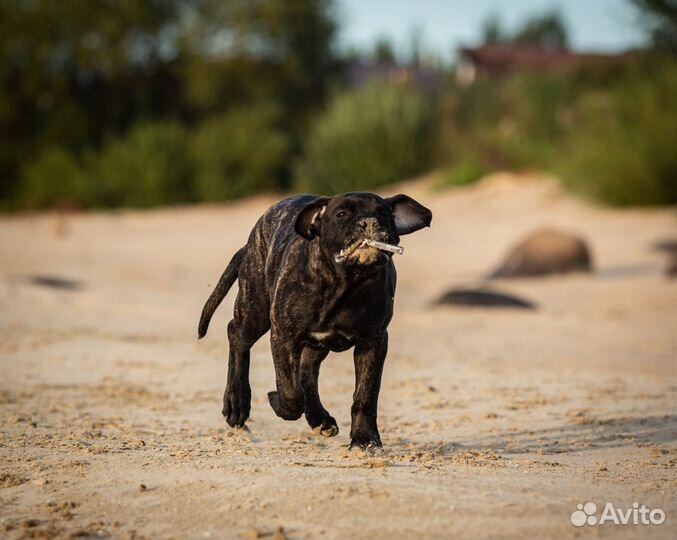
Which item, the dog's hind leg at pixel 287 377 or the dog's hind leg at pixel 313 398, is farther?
the dog's hind leg at pixel 313 398

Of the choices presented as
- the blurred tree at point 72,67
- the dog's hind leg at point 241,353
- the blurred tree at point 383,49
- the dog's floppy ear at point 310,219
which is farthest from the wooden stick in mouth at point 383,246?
the blurred tree at point 383,49

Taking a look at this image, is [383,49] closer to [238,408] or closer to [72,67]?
[72,67]

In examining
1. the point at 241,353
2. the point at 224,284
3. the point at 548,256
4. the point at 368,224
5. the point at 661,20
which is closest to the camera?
the point at 368,224

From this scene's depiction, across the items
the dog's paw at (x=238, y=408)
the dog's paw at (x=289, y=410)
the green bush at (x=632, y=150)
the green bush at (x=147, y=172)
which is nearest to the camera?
the dog's paw at (x=289, y=410)

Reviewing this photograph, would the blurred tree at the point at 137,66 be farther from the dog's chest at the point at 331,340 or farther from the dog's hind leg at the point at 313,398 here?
the dog's chest at the point at 331,340

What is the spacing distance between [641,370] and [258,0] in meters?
23.5

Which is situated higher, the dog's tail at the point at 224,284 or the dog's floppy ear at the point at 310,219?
the dog's floppy ear at the point at 310,219

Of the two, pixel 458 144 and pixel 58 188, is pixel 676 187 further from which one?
pixel 58 188

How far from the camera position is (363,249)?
231 inches

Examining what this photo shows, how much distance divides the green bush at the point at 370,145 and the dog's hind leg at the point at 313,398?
1980 centimetres

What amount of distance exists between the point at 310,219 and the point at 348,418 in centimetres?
231

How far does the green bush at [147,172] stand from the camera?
2927 centimetres

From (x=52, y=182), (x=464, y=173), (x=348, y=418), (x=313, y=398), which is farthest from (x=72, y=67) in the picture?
(x=313, y=398)

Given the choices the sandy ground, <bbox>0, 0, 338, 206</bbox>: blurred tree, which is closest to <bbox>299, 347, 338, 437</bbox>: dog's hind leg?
the sandy ground
